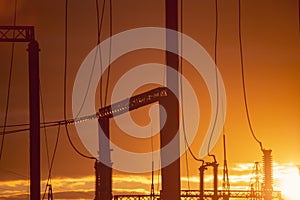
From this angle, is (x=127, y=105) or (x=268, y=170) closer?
(x=268, y=170)

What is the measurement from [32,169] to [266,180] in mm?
11095

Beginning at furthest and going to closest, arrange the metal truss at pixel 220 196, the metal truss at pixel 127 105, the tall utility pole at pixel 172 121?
the metal truss at pixel 220 196
the metal truss at pixel 127 105
the tall utility pole at pixel 172 121

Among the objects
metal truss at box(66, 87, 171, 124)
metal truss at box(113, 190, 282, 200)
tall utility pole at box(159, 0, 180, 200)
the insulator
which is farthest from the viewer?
metal truss at box(113, 190, 282, 200)

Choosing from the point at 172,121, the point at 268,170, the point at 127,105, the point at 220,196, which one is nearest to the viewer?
the point at 172,121

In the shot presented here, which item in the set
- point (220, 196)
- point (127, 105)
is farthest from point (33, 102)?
point (220, 196)

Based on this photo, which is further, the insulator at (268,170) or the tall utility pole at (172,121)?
the insulator at (268,170)

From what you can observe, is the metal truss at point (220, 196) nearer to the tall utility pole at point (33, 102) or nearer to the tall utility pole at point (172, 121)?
the tall utility pole at point (33, 102)

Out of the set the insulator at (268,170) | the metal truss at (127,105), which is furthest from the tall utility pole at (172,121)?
the metal truss at (127,105)

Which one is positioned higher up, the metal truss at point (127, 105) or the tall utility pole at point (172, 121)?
the metal truss at point (127, 105)

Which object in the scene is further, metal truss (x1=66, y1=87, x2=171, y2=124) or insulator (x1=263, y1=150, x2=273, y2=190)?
metal truss (x1=66, y1=87, x2=171, y2=124)

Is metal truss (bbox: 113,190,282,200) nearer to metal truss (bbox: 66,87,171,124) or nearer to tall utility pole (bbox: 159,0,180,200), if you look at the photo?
metal truss (bbox: 66,87,171,124)

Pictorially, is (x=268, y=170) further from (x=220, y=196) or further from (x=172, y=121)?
(x=220, y=196)

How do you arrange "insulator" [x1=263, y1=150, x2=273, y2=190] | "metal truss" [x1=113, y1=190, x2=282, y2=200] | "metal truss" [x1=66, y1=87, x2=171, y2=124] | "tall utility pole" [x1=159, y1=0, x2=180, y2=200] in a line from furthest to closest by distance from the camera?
"metal truss" [x1=113, y1=190, x2=282, y2=200] < "metal truss" [x1=66, y1=87, x2=171, y2=124] < "insulator" [x1=263, y1=150, x2=273, y2=190] < "tall utility pole" [x1=159, y1=0, x2=180, y2=200]

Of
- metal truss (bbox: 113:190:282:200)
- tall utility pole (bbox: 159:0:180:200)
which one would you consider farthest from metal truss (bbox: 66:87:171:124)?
tall utility pole (bbox: 159:0:180:200)
